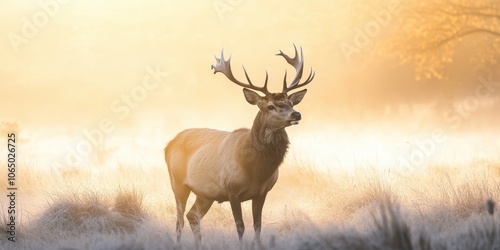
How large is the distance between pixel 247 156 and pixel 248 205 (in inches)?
117

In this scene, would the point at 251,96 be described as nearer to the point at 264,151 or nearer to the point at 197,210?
the point at 264,151

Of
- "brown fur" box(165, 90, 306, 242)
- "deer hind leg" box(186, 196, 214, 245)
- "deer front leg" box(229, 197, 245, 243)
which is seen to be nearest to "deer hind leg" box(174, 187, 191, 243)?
"deer hind leg" box(186, 196, 214, 245)

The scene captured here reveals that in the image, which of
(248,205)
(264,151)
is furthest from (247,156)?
(248,205)

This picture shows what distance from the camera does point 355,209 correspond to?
36.3ft

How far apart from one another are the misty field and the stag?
18.9 inches

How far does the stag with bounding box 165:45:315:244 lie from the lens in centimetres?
854

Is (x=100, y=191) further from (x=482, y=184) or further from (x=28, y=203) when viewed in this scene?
(x=482, y=184)

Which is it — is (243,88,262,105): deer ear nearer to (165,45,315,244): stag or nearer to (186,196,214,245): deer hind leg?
(165,45,315,244): stag

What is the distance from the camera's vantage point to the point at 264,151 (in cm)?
860

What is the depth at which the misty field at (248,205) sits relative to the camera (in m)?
8.60

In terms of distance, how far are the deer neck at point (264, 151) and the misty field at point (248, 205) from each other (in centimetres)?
76

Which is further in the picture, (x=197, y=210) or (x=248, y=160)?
(x=197, y=210)

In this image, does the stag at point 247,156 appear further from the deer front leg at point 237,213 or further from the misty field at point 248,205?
the misty field at point 248,205

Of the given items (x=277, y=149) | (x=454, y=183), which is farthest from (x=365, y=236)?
(x=454, y=183)
